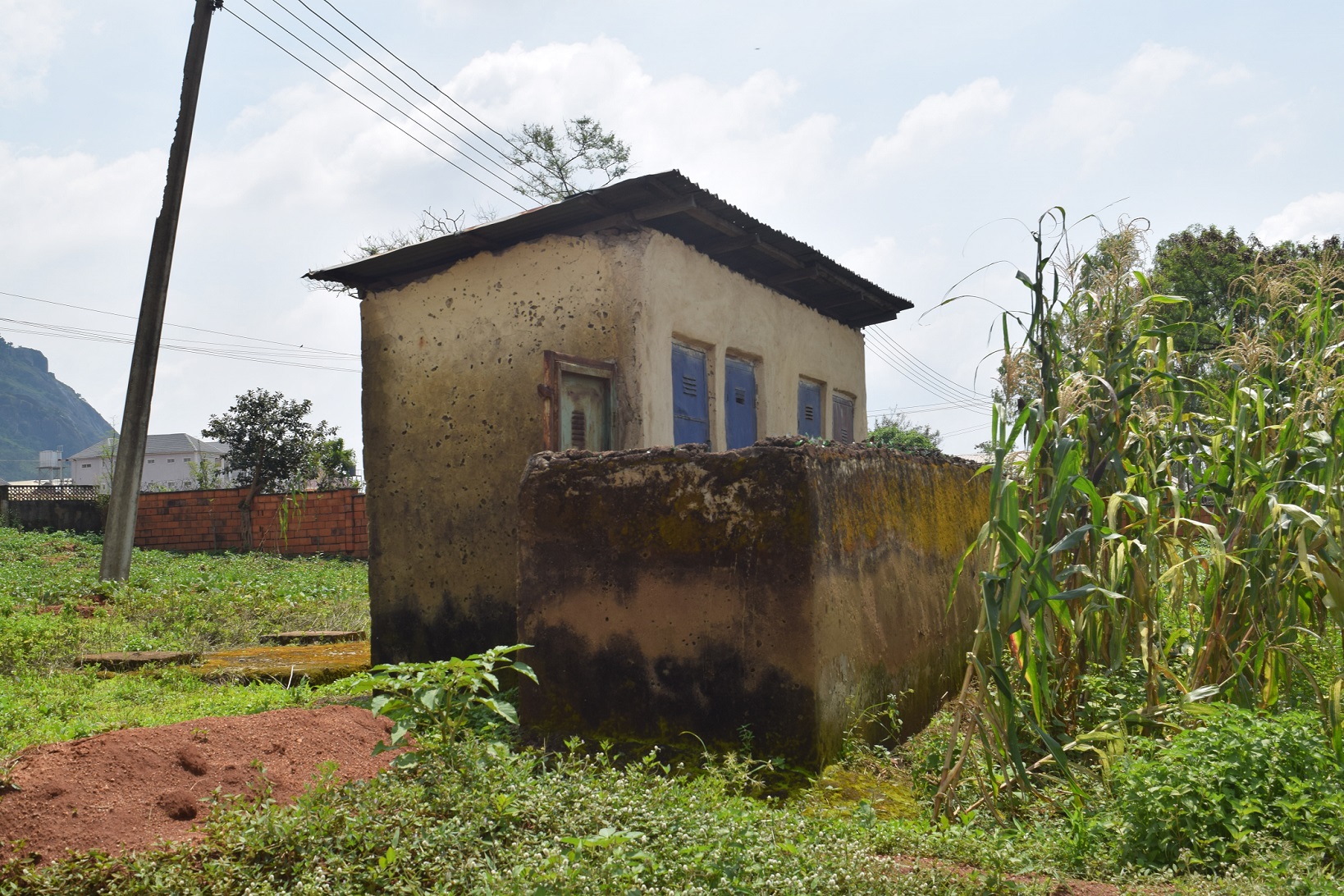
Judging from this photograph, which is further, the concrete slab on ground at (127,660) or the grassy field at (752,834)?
the concrete slab on ground at (127,660)

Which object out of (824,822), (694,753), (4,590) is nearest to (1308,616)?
(824,822)

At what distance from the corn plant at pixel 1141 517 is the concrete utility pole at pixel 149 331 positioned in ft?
32.1

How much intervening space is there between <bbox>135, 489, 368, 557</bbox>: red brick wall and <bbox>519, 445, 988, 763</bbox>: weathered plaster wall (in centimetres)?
1260

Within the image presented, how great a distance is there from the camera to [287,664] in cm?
704

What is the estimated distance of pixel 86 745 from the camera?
3.50 meters

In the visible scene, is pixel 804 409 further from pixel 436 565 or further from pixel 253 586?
pixel 253 586

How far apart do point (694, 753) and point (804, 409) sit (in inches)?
226

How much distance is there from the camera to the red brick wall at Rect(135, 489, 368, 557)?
16.5 metres

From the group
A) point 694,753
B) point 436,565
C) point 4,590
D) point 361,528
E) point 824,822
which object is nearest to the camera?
point 824,822

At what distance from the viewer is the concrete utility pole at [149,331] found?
10.6 meters

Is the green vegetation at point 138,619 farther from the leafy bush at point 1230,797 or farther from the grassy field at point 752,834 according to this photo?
the leafy bush at point 1230,797

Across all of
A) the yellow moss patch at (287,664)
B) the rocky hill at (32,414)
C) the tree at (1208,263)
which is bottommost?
the yellow moss patch at (287,664)

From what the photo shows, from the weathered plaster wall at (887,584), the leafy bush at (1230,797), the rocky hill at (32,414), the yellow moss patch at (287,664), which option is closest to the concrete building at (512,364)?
the yellow moss patch at (287,664)

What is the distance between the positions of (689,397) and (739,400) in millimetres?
852
